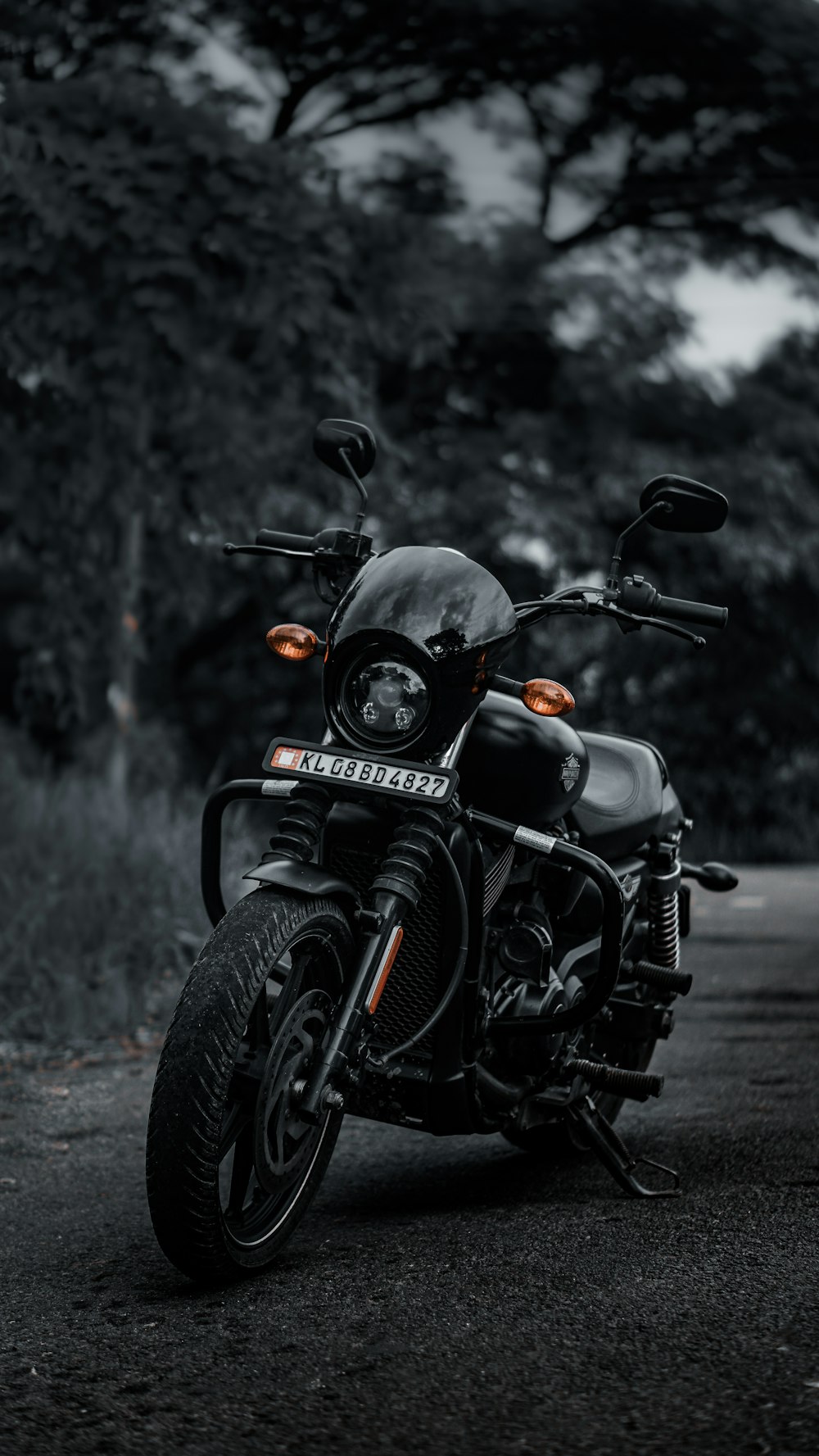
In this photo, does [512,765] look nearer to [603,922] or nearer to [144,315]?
[603,922]

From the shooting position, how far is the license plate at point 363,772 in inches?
130

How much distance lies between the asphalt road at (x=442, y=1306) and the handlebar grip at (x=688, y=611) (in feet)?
4.24

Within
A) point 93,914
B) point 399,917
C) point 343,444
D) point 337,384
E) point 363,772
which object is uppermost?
point 343,444

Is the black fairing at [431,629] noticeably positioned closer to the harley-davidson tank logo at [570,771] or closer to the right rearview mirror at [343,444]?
the harley-davidson tank logo at [570,771]

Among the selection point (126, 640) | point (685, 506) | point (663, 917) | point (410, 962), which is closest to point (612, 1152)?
point (410, 962)

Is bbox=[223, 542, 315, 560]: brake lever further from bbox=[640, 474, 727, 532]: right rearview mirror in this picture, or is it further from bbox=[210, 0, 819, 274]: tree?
bbox=[210, 0, 819, 274]: tree

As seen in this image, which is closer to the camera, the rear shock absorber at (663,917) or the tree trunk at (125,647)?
the rear shock absorber at (663,917)

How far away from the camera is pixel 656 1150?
4289 millimetres

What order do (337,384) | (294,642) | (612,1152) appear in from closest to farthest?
(294,642), (612,1152), (337,384)

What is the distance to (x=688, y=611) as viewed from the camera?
377cm

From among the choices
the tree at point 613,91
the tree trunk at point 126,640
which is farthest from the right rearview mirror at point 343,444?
the tree at point 613,91

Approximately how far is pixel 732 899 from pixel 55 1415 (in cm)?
832

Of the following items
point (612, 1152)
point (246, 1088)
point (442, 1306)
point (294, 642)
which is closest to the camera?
point (442, 1306)

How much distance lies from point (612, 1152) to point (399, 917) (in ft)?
3.12
